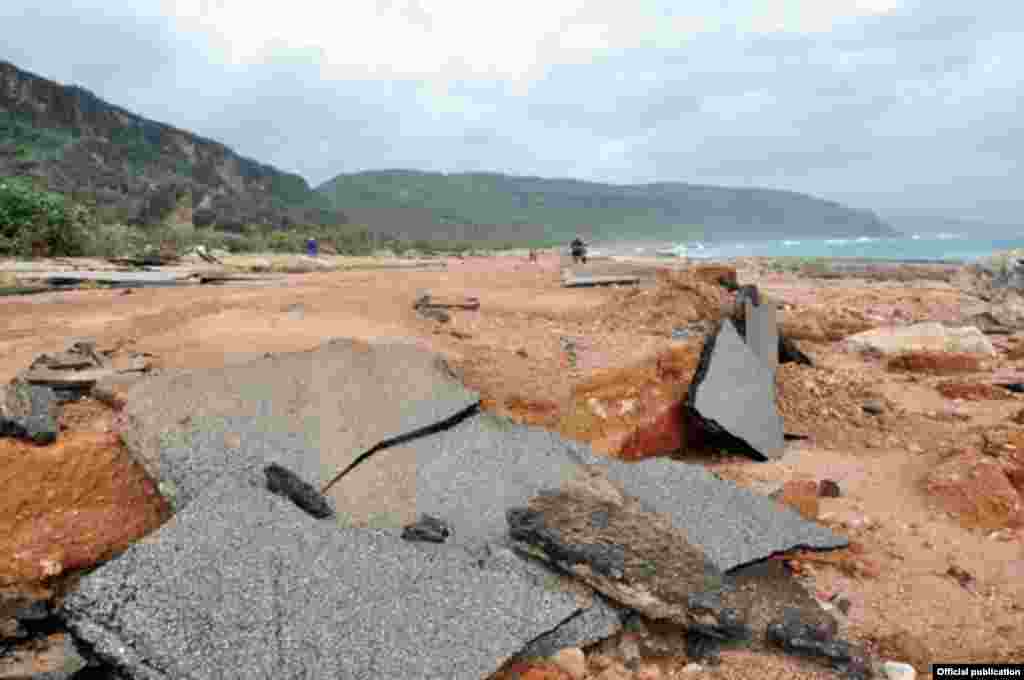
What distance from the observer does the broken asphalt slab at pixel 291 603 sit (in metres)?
2.14

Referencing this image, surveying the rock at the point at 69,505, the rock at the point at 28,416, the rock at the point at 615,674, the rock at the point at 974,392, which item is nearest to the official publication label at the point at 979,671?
the rock at the point at 615,674

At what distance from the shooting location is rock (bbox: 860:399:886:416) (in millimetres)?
5789

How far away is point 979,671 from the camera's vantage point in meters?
2.71

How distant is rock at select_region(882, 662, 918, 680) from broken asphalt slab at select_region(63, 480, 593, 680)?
4.17ft

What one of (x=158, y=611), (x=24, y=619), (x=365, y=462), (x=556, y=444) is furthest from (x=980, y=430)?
(x=24, y=619)

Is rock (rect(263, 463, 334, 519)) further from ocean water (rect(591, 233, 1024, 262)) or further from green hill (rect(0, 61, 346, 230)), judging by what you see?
green hill (rect(0, 61, 346, 230))

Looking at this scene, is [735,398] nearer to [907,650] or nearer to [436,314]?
[907,650]

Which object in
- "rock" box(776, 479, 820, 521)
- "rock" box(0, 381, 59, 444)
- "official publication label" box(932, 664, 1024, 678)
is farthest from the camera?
"rock" box(776, 479, 820, 521)

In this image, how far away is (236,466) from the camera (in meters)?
3.29

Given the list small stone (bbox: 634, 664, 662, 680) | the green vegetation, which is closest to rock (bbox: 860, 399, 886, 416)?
small stone (bbox: 634, 664, 662, 680)

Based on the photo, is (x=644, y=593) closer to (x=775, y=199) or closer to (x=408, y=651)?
(x=408, y=651)

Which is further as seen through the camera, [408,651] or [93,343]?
[93,343]

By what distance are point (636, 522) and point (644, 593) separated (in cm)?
41

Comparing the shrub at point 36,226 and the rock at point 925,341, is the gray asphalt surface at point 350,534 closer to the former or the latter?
the rock at point 925,341
